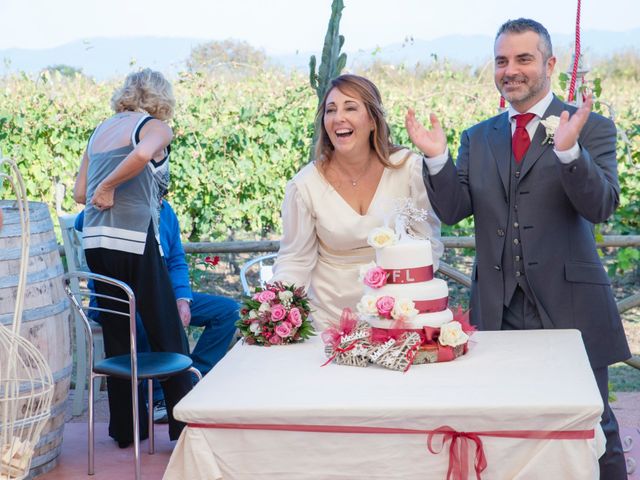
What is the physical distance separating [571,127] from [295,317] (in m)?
1.01

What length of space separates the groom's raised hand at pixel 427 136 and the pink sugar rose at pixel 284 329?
2.26 ft

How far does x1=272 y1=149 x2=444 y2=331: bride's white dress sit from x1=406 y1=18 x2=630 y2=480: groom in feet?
1.06

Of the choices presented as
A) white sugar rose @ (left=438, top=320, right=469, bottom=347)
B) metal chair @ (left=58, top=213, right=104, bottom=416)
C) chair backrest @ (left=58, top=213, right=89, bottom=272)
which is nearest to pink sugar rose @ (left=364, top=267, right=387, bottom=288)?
white sugar rose @ (left=438, top=320, right=469, bottom=347)

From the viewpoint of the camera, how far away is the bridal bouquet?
2852mm

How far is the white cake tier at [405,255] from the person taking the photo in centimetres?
259

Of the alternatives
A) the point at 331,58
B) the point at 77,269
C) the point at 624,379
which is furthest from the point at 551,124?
the point at 624,379

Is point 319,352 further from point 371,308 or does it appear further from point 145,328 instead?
point 145,328

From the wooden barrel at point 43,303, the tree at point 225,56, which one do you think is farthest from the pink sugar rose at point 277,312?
the tree at point 225,56

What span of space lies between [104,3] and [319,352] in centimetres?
4990

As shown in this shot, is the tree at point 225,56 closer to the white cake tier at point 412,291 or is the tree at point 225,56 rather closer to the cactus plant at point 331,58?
the cactus plant at point 331,58

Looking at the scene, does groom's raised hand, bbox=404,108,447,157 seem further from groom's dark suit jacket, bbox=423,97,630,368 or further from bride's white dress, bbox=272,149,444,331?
bride's white dress, bbox=272,149,444,331

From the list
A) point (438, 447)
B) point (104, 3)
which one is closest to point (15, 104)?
point (438, 447)

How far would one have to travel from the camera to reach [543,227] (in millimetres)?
2865

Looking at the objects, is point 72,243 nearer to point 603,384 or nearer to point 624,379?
point 603,384
